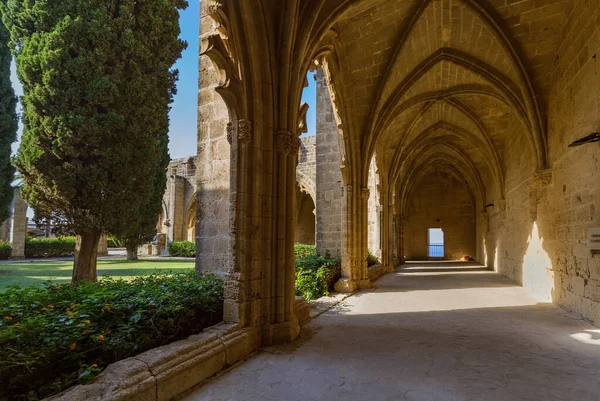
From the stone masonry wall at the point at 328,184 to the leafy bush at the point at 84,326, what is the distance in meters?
4.66

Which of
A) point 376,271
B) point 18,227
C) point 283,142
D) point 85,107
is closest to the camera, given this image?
point 283,142

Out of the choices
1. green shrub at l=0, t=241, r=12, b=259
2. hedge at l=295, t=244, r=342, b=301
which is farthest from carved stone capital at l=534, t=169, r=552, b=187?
green shrub at l=0, t=241, r=12, b=259

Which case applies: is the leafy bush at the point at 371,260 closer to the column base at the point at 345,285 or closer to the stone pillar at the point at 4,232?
the column base at the point at 345,285

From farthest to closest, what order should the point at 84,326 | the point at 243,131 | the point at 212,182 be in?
the point at 212,182, the point at 243,131, the point at 84,326

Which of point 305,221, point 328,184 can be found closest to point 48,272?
point 328,184

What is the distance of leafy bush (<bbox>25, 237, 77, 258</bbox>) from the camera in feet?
56.8

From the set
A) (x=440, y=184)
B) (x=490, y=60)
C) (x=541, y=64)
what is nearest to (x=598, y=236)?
(x=541, y=64)

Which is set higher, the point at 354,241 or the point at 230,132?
the point at 230,132

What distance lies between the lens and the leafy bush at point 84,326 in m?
1.84

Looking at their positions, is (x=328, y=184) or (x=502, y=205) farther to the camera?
(x=502, y=205)

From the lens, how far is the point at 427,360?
3135 mm

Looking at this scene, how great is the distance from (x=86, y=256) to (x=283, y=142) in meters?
6.25

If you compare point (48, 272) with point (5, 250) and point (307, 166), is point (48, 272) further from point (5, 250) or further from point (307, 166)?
point (307, 166)

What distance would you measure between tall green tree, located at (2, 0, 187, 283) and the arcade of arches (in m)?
4.26
